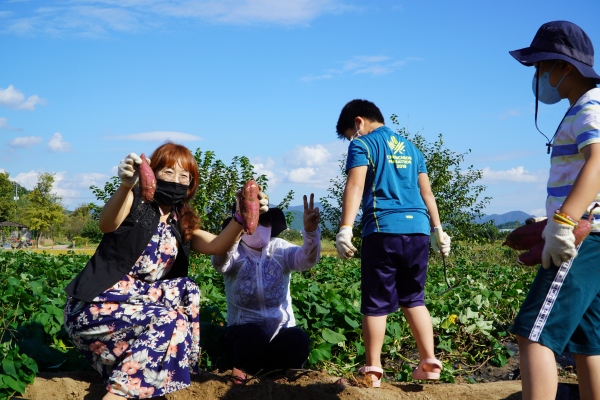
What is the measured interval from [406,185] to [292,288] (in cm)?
181

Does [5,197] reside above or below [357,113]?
above

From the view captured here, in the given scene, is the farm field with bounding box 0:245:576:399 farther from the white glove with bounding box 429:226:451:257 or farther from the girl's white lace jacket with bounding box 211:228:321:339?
the white glove with bounding box 429:226:451:257

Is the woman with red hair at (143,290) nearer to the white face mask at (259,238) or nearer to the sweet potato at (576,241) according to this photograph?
the white face mask at (259,238)

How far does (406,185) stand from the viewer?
2.66 meters

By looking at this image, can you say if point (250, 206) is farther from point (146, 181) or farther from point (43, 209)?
point (43, 209)

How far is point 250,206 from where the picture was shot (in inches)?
92.5

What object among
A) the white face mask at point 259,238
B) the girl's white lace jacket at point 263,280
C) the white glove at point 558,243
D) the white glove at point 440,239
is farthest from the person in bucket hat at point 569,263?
the white face mask at point 259,238

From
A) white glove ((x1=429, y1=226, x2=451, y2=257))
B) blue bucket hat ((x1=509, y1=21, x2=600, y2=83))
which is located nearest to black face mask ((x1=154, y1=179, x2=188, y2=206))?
white glove ((x1=429, y1=226, x2=451, y2=257))

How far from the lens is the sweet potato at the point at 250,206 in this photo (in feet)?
7.72

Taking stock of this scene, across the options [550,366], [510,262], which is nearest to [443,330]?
[550,366]

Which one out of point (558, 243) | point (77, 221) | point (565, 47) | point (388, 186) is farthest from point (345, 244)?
point (77, 221)

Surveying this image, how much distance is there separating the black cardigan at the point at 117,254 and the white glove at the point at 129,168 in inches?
9.9

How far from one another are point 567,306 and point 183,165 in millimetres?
1937

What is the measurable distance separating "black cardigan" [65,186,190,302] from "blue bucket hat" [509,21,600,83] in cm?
194
